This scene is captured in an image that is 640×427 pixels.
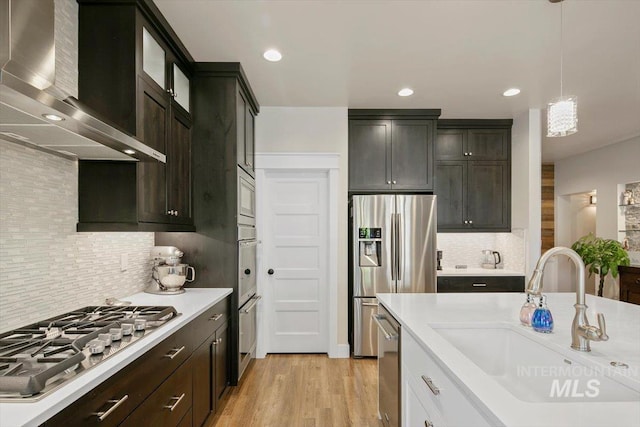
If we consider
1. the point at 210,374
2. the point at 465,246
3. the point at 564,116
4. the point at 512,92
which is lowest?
the point at 210,374

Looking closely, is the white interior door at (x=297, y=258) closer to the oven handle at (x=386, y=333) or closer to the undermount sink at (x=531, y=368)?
the oven handle at (x=386, y=333)

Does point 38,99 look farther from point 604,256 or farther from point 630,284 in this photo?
point 630,284

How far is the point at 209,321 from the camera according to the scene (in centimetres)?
237

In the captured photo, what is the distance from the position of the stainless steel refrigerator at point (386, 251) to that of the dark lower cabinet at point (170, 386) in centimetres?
154

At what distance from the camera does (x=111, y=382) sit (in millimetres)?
1244

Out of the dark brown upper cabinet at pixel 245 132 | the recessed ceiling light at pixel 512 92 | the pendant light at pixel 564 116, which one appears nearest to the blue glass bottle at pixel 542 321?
the pendant light at pixel 564 116

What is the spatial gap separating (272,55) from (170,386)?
2.40 m

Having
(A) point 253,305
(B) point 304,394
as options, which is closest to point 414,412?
(B) point 304,394

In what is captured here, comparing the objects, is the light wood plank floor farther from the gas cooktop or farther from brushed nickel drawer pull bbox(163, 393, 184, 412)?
the gas cooktop

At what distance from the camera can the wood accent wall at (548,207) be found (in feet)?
21.8

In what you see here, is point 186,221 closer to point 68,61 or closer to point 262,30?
point 68,61

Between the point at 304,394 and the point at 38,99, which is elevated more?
the point at 38,99

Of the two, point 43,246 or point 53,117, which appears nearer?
point 53,117

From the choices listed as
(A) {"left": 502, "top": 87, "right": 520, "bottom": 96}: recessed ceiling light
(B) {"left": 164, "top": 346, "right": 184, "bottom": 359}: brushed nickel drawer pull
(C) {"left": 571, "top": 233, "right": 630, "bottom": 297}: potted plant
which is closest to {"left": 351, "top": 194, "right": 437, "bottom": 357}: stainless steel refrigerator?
(A) {"left": 502, "top": 87, "right": 520, "bottom": 96}: recessed ceiling light
